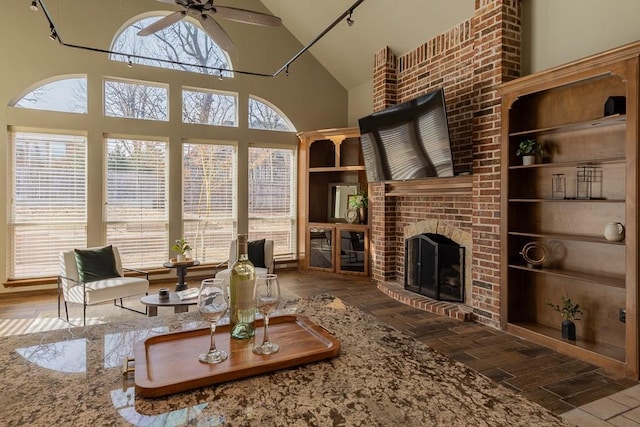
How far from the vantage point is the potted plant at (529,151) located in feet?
11.6

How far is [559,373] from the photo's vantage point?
113 inches

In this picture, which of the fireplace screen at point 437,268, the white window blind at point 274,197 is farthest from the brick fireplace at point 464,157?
the white window blind at point 274,197

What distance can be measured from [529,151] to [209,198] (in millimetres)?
4637

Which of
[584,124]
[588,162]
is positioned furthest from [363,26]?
[588,162]

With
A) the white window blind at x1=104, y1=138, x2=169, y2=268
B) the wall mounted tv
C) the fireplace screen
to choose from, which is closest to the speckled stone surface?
the wall mounted tv

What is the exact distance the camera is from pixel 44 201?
17.2 feet

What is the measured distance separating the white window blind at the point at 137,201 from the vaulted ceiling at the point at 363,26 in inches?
118

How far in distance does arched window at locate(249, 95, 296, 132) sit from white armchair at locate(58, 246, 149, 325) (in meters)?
3.13

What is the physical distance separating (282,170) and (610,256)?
16.1 feet

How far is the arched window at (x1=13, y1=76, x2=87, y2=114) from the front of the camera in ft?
16.8

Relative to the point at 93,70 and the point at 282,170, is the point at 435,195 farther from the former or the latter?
the point at 93,70

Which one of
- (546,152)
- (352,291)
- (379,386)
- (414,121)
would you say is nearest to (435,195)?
(414,121)

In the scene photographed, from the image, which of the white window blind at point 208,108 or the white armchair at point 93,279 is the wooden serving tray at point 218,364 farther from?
the white window blind at point 208,108

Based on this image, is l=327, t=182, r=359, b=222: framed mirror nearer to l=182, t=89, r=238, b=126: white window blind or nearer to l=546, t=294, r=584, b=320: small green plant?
l=182, t=89, r=238, b=126: white window blind
